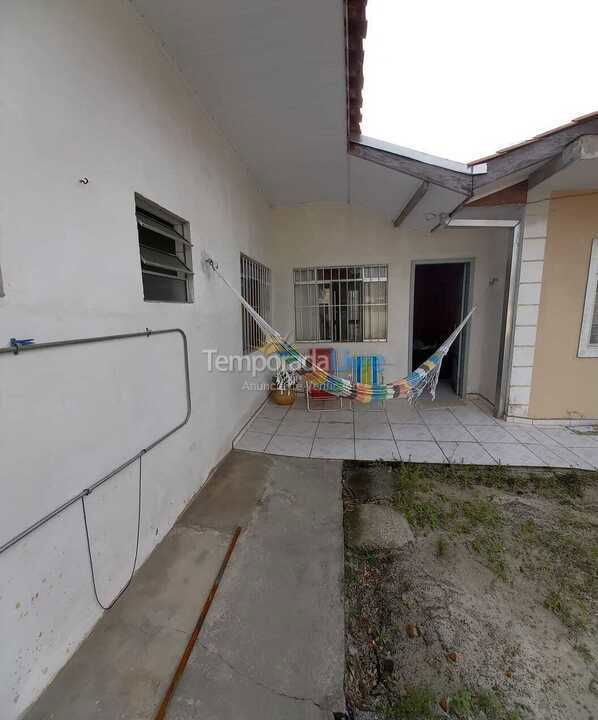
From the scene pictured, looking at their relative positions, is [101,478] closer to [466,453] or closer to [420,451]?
[420,451]

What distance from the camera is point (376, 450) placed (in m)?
2.73

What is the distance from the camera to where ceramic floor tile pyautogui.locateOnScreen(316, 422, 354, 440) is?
3049 mm

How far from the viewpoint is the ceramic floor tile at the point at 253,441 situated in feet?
9.21

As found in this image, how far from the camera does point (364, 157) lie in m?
2.65

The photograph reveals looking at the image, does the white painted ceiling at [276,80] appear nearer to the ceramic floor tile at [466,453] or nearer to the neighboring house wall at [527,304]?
the neighboring house wall at [527,304]

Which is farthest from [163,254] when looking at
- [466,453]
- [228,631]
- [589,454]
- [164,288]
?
[589,454]

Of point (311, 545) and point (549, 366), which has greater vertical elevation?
point (549, 366)

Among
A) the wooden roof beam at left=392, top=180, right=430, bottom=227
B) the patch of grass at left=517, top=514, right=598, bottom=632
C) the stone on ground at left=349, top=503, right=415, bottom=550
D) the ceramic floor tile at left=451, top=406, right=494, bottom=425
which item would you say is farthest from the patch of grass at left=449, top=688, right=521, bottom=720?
the wooden roof beam at left=392, top=180, right=430, bottom=227

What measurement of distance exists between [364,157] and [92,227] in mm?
2352

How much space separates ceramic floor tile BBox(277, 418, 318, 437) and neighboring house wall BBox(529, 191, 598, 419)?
7.49 ft

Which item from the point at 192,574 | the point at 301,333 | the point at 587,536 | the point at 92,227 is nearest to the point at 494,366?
the point at 587,536

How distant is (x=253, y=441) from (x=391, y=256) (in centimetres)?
300

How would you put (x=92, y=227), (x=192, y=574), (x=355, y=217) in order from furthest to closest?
(x=355, y=217), (x=192, y=574), (x=92, y=227)

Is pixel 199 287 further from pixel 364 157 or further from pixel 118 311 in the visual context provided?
pixel 364 157
